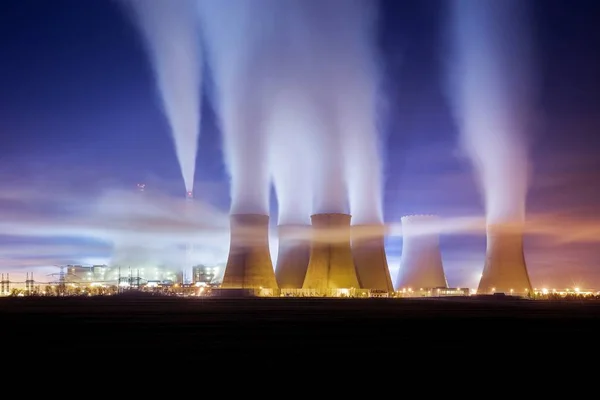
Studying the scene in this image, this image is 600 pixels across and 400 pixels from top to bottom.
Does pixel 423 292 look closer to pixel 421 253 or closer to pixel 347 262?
pixel 421 253

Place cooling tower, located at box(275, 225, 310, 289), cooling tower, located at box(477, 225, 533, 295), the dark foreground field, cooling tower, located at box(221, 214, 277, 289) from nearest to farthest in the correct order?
1. the dark foreground field
2. cooling tower, located at box(221, 214, 277, 289)
3. cooling tower, located at box(477, 225, 533, 295)
4. cooling tower, located at box(275, 225, 310, 289)

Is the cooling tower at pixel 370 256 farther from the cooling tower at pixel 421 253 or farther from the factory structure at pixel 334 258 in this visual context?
the cooling tower at pixel 421 253

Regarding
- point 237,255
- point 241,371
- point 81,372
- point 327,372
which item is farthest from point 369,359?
point 237,255

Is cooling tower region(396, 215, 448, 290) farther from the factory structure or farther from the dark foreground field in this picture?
the dark foreground field

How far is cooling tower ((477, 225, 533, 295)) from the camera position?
57.8 m

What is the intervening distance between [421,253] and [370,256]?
7593mm

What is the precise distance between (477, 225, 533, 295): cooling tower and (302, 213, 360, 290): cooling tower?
39.9 feet

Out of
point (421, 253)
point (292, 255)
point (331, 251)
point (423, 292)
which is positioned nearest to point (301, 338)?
point (331, 251)

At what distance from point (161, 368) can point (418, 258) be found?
6142cm

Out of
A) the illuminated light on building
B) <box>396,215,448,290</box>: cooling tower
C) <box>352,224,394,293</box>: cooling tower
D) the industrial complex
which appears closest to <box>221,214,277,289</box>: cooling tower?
the industrial complex

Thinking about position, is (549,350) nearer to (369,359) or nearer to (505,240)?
(369,359)

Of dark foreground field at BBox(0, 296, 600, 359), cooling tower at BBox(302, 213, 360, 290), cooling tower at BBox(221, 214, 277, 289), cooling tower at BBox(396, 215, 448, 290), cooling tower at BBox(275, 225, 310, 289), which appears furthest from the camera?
cooling tower at BBox(396, 215, 448, 290)

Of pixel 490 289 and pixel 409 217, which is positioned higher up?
pixel 409 217

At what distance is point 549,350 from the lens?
17.1 meters
